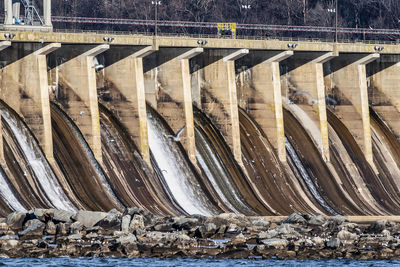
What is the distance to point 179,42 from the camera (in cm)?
7656

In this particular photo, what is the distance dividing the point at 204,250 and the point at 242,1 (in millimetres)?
83702

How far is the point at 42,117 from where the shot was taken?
222ft

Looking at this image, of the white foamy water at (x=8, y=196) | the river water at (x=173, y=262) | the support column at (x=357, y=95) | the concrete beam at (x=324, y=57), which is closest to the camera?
the river water at (x=173, y=262)

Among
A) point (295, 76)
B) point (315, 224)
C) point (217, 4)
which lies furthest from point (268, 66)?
point (217, 4)

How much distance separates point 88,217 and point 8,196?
240 inches

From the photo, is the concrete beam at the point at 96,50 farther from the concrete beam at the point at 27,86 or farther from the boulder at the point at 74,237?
the boulder at the point at 74,237

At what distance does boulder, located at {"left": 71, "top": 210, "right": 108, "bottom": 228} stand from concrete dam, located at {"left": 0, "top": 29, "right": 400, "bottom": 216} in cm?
466

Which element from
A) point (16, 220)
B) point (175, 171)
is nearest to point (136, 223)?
point (16, 220)

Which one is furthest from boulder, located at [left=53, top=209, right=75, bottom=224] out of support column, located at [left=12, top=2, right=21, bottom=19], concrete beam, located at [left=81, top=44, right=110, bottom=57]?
support column, located at [left=12, top=2, right=21, bottom=19]

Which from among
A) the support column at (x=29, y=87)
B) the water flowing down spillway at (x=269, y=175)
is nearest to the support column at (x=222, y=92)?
the water flowing down spillway at (x=269, y=175)

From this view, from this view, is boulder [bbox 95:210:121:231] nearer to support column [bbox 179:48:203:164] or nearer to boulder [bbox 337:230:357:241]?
boulder [bbox 337:230:357:241]

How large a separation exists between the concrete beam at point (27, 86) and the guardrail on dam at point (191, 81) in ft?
0.18

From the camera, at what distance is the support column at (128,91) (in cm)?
7338

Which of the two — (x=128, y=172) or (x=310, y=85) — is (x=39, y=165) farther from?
(x=310, y=85)
